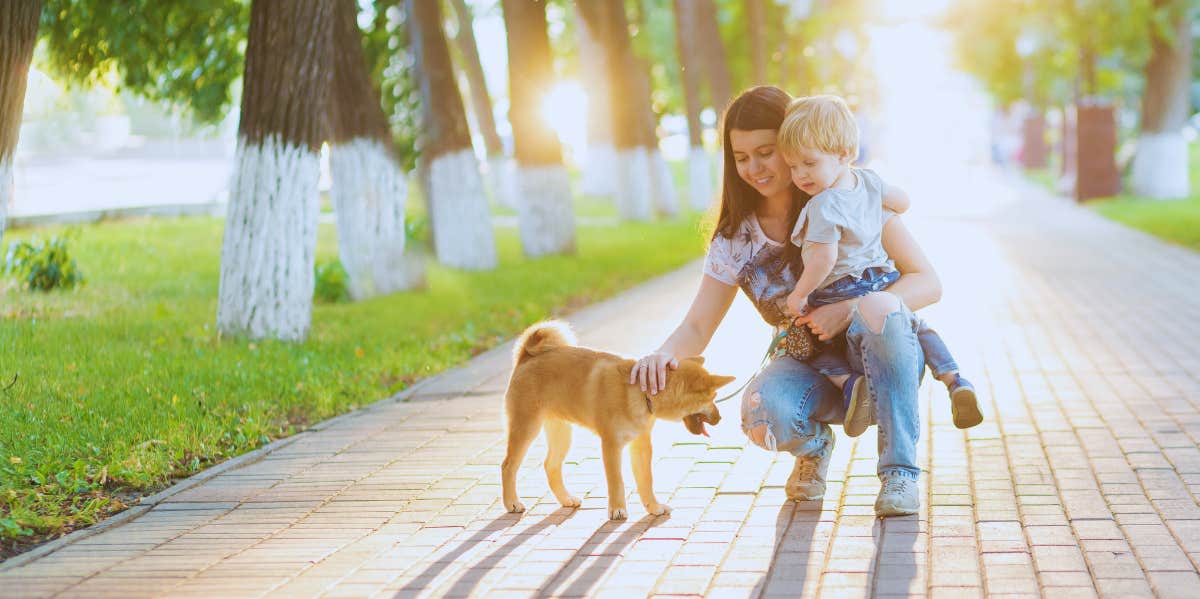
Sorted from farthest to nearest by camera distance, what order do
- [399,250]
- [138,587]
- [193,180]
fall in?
[193,180] → [399,250] → [138,587]

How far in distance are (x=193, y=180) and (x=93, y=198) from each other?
20.3 ft

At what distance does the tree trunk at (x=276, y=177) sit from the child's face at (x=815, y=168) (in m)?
6.31

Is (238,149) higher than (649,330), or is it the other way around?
(238,149)

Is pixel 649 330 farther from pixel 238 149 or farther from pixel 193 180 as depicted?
pixel 193 180

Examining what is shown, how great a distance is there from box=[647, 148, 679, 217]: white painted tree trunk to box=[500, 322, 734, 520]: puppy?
24.0 meters

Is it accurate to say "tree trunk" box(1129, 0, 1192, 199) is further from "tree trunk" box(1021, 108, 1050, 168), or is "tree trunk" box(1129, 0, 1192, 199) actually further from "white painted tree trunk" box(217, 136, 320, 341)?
"white painted tree trunk" box(217, 136, 320, 341)

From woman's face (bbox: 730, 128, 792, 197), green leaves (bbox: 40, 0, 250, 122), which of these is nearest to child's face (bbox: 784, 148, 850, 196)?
woman's face (bbox: 730, 128, 792, 197)

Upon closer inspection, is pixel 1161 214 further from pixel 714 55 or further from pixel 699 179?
pixel 714 55

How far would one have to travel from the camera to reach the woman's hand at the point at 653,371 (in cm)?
516

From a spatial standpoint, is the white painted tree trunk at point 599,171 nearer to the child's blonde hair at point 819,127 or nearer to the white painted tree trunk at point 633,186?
the white painted tree trunk at point 633,186

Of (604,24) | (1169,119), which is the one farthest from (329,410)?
(1169,119)

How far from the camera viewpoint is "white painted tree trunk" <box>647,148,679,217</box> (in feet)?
97.4

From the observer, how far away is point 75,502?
616 centimetres

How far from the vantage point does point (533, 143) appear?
19.1 m
